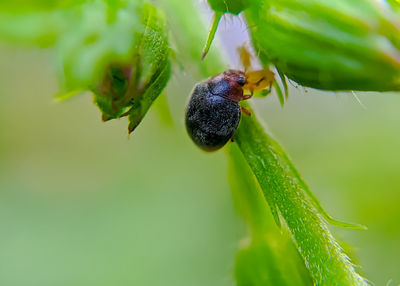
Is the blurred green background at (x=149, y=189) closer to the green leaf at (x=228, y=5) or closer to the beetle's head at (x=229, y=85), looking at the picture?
the beetle's head at (x=229, y=85)

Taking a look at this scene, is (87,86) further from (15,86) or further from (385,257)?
(15,86)

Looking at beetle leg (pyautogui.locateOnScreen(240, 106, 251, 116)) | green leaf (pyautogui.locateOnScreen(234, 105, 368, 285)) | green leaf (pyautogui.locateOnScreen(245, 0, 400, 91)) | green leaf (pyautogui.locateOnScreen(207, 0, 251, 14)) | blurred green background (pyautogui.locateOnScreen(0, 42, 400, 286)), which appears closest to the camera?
green leaf (pyautogui.locateOnScreen(245, 0, 400, 91))

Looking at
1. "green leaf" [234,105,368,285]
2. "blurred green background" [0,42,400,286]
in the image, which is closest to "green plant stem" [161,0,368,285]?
"green leaf" [234,105,368,285]

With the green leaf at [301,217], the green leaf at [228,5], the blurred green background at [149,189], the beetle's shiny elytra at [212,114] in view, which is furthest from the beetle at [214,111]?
the blurred green background at [149,189]

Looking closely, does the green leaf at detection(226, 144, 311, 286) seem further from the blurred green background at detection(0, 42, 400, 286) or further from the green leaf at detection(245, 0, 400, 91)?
the blurred green background at detection(0, 42, 400, 286)

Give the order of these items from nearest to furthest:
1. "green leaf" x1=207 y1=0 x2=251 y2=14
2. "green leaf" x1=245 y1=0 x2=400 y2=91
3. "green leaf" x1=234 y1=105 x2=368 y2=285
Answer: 1. "green leaf" x1=245 y1=0 x2=400 y2=91
2. "green leaf" x1=207 y1=0 x2=251 y2=14
3. "green leaf" x1=234 y1=105 x2=368 y2=285

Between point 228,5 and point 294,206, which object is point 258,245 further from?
point 228,5
